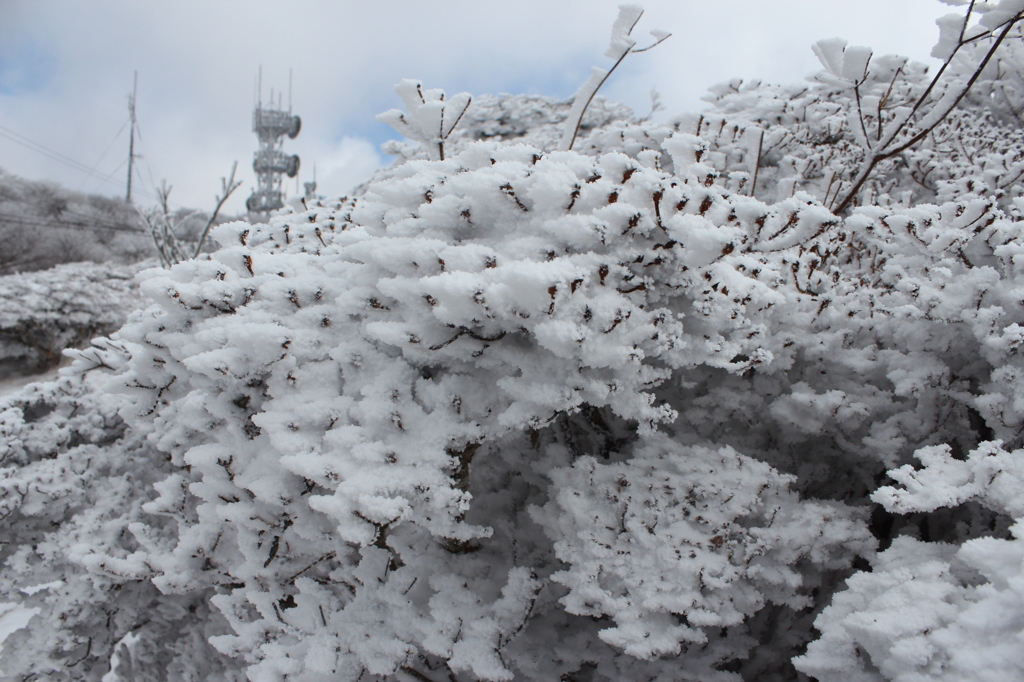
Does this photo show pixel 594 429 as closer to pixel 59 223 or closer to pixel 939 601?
pixel 939 601

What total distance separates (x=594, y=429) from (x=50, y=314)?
36.2 ft

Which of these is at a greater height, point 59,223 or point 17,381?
point 59,223

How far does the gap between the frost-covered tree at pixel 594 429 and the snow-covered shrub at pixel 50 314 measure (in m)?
9.30

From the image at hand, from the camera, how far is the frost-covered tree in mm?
1321

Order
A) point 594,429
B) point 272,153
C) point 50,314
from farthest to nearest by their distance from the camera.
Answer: point 272,153, point 50,314, point 594,429

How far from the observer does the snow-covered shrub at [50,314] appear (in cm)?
890

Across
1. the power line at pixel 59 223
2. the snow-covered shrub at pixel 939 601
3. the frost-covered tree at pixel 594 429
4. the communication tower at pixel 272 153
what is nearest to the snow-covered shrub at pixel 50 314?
the power line at pixel 59 223

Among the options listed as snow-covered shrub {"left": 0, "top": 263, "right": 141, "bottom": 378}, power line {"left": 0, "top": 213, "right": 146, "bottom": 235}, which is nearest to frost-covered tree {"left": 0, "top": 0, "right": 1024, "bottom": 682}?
snow-covered shrub {"left": 0, "top": 263, "right": 141, "bottom": 378}

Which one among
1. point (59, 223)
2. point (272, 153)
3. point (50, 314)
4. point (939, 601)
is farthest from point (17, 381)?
point (272, 153)

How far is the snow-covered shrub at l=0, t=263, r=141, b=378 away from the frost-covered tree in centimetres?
930

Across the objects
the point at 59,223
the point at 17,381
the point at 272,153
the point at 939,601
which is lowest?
the point at 17,381

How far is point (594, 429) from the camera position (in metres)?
2.17

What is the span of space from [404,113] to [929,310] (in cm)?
205

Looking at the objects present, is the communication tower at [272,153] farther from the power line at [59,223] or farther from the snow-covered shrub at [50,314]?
the snow-covered shrub at [50,314]
